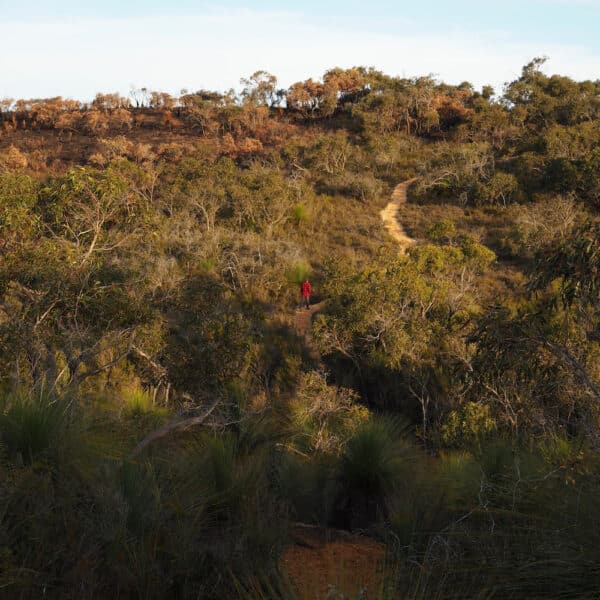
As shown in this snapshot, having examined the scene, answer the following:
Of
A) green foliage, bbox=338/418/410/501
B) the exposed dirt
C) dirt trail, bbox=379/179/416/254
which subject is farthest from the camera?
dirt trail, bbox=379/179/416/254

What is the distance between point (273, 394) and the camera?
47.9ft

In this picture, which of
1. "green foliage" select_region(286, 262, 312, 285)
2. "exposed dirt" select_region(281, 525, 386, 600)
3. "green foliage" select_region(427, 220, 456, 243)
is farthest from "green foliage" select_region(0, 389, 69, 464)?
"green foliage" select_region(427, 220, 456, 243)

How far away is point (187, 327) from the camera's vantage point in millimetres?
10711

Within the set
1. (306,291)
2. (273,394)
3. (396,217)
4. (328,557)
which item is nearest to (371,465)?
(328,557)

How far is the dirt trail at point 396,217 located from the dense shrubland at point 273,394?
0.80 meters

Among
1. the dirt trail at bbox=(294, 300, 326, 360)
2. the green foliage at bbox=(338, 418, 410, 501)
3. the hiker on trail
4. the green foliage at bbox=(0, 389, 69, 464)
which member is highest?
the green foliage at bbox=(0, 389, 69, 464)

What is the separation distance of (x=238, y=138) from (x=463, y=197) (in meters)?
19.9

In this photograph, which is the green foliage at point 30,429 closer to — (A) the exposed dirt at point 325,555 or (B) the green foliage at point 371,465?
(A) the exposed dirt at point 325,555

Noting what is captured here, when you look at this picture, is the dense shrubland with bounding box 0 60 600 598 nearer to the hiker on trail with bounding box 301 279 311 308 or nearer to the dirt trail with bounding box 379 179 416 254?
the dirt trail with bounding box 379 179 416 254

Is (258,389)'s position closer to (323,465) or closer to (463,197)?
(323,465)

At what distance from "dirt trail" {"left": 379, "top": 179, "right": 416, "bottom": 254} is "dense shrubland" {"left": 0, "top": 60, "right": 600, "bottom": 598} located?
0.80 meters

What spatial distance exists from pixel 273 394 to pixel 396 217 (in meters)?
19.6

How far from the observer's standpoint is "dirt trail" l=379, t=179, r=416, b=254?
28.3 metres

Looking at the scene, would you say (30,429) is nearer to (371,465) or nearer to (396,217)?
(371,465)
